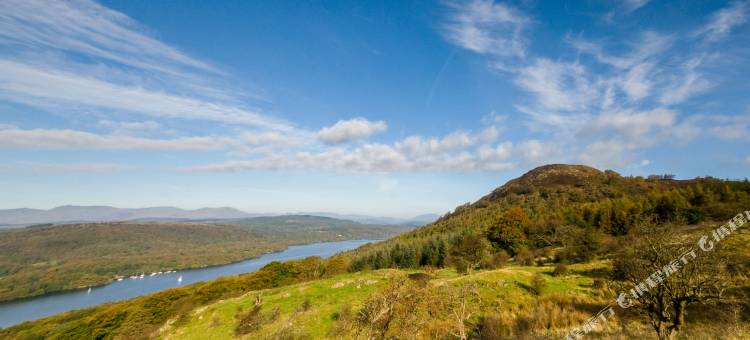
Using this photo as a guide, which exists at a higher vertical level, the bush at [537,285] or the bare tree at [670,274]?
the bare tree at [670,274]

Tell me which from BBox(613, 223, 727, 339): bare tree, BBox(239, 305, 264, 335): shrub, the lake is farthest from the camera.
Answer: the lake

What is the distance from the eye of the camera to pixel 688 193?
6400cm

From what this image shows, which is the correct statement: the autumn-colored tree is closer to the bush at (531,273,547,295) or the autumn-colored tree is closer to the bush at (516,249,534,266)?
the bush at (516,249,534,266)

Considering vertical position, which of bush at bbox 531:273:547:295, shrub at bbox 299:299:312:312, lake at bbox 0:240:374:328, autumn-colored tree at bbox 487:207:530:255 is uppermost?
autumn-colored tree at bbox 487:207:530:255

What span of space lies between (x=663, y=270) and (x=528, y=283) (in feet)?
60.0

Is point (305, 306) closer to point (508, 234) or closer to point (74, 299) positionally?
point (508, 234)

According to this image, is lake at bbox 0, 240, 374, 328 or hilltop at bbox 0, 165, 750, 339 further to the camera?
lake at bbox 0, 240, 374, 328

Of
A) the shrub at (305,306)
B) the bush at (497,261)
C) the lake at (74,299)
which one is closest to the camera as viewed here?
the shrub at (305,306)

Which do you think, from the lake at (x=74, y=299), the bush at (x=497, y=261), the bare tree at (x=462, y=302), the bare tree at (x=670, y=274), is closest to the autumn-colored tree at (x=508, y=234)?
the bush at (x=497, y=261)

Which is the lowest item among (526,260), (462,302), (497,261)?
(497,261)

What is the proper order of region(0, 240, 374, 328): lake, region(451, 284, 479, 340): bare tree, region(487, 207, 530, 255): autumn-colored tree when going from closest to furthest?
region(451, 284, 479, 340): bare tree, region(487, 207, 530, 255): autumn-colored tree, region(0, 240, 374, 328): lake

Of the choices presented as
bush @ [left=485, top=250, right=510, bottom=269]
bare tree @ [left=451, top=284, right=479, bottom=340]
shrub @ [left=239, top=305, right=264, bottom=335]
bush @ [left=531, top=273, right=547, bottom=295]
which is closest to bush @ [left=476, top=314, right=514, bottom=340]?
bare tree @ [left=451, top=284, right=479, bottom=340]

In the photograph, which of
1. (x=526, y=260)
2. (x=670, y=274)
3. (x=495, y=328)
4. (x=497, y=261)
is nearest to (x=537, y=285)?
(x=495, y=328)

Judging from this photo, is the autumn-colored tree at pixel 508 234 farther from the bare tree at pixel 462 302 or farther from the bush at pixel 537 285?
the bare tree at pixel 462 302
